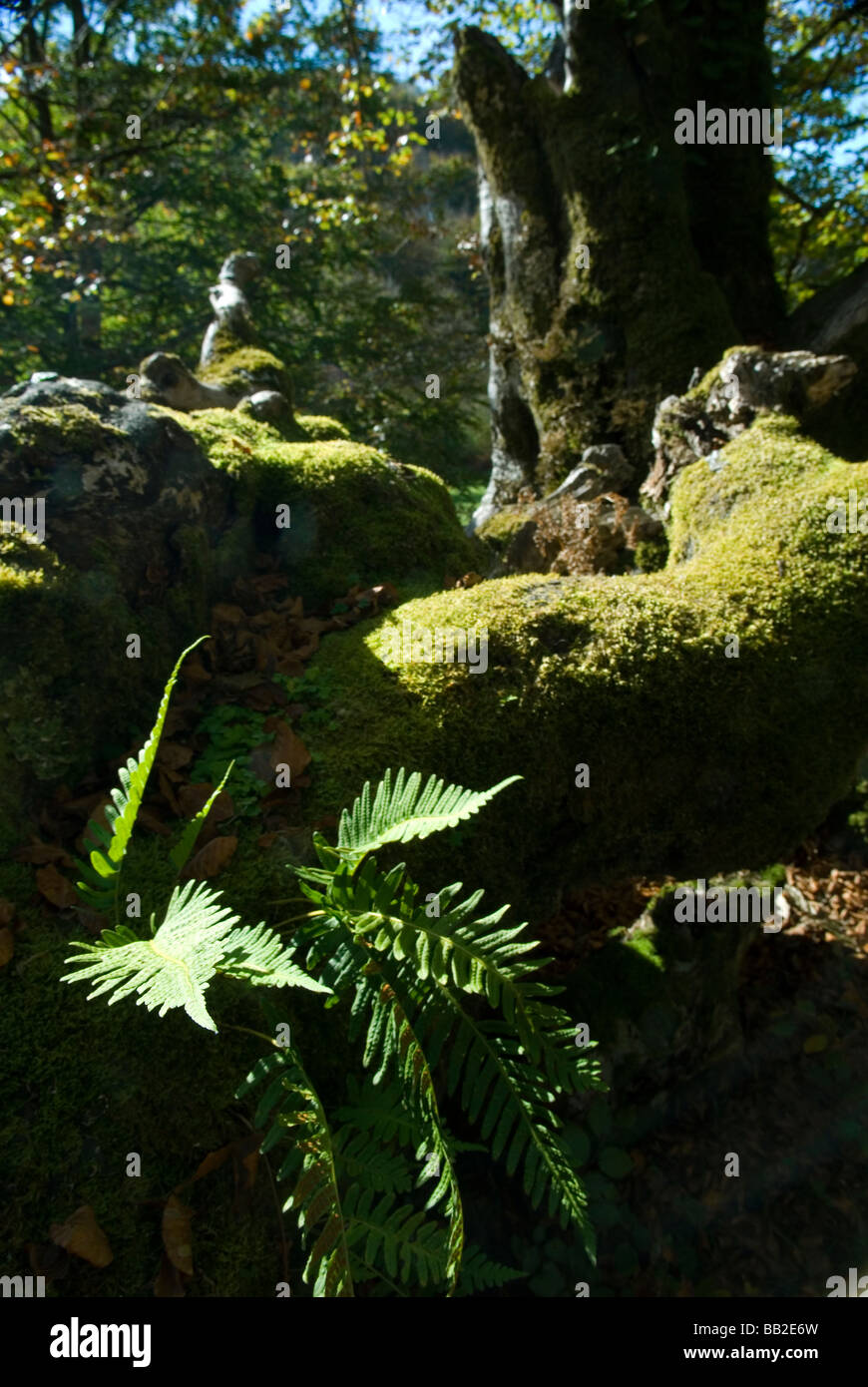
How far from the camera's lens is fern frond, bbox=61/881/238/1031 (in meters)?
1.65

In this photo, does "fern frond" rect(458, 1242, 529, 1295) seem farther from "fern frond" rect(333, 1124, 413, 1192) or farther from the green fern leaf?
"fern frond" rect(333, 1124, 413, 1192)

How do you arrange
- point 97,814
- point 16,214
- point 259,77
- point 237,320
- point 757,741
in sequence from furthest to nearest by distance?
point 259,77 < point 16,214 < point 237,320 < point 757,741 < point 97,814

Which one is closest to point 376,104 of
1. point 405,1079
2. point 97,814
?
point 97,814

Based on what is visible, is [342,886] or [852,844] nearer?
[342,886]

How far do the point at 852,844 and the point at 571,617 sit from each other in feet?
11.5

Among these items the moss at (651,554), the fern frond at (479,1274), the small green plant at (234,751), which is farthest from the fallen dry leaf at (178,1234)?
the moss at (651,554)

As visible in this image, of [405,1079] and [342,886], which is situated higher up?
[342,886]

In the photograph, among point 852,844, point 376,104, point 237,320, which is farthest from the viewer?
point 376,104

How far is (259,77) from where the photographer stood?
11992mm

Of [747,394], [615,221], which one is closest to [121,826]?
[747,394]

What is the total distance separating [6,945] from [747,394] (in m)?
4.46

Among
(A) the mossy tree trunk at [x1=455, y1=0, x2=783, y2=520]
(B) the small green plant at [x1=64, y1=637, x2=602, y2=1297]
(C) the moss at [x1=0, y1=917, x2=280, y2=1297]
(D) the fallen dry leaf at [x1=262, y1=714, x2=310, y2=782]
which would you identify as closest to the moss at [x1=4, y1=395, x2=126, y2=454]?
(D) the fallen dry leaf at [x1=262, y1=714, x2=310, y2=782]

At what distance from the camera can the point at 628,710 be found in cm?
307

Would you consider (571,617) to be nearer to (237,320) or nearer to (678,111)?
(237,320)
